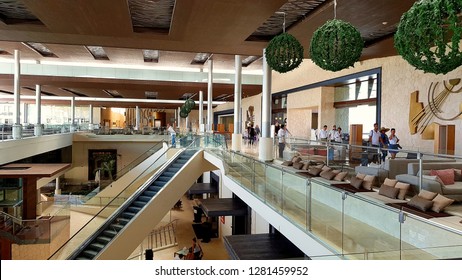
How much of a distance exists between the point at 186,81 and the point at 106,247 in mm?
12178

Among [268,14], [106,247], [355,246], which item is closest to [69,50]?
[106,247]

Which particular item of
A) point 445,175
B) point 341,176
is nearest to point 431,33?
point 445,175

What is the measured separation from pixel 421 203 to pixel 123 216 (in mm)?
8045

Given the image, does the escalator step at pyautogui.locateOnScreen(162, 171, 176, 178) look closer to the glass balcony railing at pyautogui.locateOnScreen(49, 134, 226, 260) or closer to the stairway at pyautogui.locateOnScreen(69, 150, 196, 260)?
the stairway at pyautogui.locateOnScreen(69, 150, 196, 260)

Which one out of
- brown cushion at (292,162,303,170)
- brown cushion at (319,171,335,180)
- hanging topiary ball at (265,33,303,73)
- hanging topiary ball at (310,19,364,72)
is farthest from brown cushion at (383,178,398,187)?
brown cushion at (292,162,303,170)

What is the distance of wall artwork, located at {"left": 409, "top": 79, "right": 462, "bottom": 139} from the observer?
35.8ft

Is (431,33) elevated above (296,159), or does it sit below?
above

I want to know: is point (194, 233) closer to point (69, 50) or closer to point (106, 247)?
point (106, 247)

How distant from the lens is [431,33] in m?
2.82

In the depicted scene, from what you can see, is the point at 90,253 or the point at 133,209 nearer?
the point at 90,253

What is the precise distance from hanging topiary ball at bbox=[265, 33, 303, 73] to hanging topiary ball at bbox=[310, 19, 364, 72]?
117cm

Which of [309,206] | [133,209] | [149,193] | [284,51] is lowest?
[133,209]

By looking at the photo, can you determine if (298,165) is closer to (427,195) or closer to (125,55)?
(427,195)
